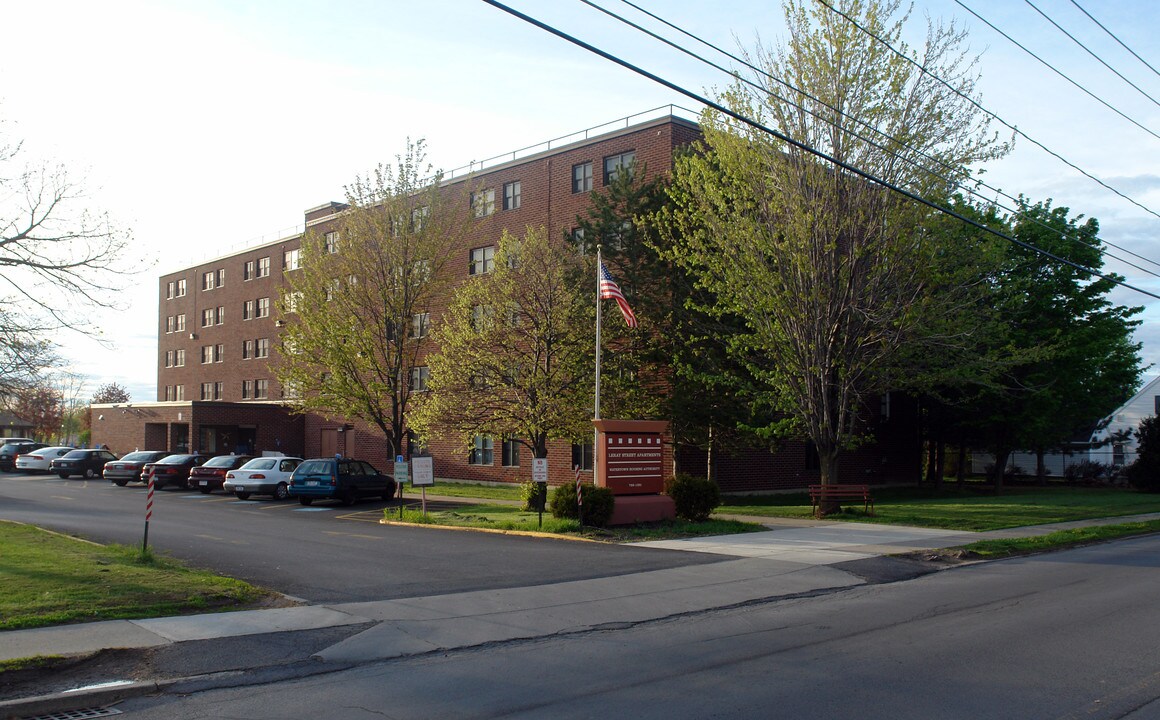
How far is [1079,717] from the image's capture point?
629cm

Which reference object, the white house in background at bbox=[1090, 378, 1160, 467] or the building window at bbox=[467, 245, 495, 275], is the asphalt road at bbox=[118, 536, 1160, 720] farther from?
the white house in background at bbox=[1090, 378, 1160, 467]

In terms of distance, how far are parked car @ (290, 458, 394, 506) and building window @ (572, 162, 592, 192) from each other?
560 inches

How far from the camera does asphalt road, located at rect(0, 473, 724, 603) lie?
12.5 metres

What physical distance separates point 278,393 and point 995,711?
166 ft

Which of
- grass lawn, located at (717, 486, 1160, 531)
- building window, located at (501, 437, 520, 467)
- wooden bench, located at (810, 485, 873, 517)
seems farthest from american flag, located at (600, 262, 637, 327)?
building window, located at (501, 437, 520, 467)

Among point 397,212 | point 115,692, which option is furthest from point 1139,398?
point 115,692

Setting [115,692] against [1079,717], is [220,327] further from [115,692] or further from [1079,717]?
[1079,717]

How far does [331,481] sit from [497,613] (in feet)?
58.8

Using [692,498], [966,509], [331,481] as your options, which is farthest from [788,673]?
[331,481]

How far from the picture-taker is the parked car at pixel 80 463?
41.8 metres

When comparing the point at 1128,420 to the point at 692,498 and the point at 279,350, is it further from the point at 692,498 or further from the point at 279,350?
the point at 279,350

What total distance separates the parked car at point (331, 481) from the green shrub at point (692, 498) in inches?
445

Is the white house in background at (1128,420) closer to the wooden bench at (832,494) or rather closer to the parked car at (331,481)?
the wooden bench at (832,494)

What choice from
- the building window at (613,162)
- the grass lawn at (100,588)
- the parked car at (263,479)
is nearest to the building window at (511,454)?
the parked car at (263,479)
